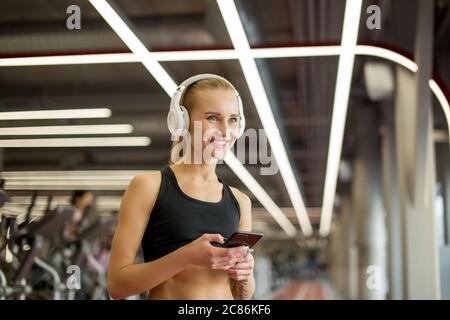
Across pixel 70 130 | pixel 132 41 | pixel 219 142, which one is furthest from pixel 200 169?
pixel 70 130

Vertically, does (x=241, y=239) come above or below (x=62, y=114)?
below

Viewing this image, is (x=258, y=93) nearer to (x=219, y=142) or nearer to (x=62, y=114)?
(x=62, y=114)

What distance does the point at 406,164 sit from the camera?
4.14 metres

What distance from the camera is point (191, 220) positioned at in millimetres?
976

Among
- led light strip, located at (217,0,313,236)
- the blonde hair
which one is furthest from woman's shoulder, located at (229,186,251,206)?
led light strip, located at (217,0,313,236)

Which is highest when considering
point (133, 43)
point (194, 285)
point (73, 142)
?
point (133, 43)

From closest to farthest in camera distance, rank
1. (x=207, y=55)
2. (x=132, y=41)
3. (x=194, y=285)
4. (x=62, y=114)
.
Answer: (x=194, y=285)
(x=207, y=55)
(x=132, y=41)
(x=62, y=114)

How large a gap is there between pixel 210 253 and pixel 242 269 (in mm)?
74

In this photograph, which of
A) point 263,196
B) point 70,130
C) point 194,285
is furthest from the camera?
point 70,130

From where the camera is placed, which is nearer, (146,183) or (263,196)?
(146,183)

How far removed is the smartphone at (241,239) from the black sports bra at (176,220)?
0.07 m

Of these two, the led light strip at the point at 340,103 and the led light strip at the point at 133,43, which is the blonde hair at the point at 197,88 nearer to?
the led light strip at the point at 133,43
